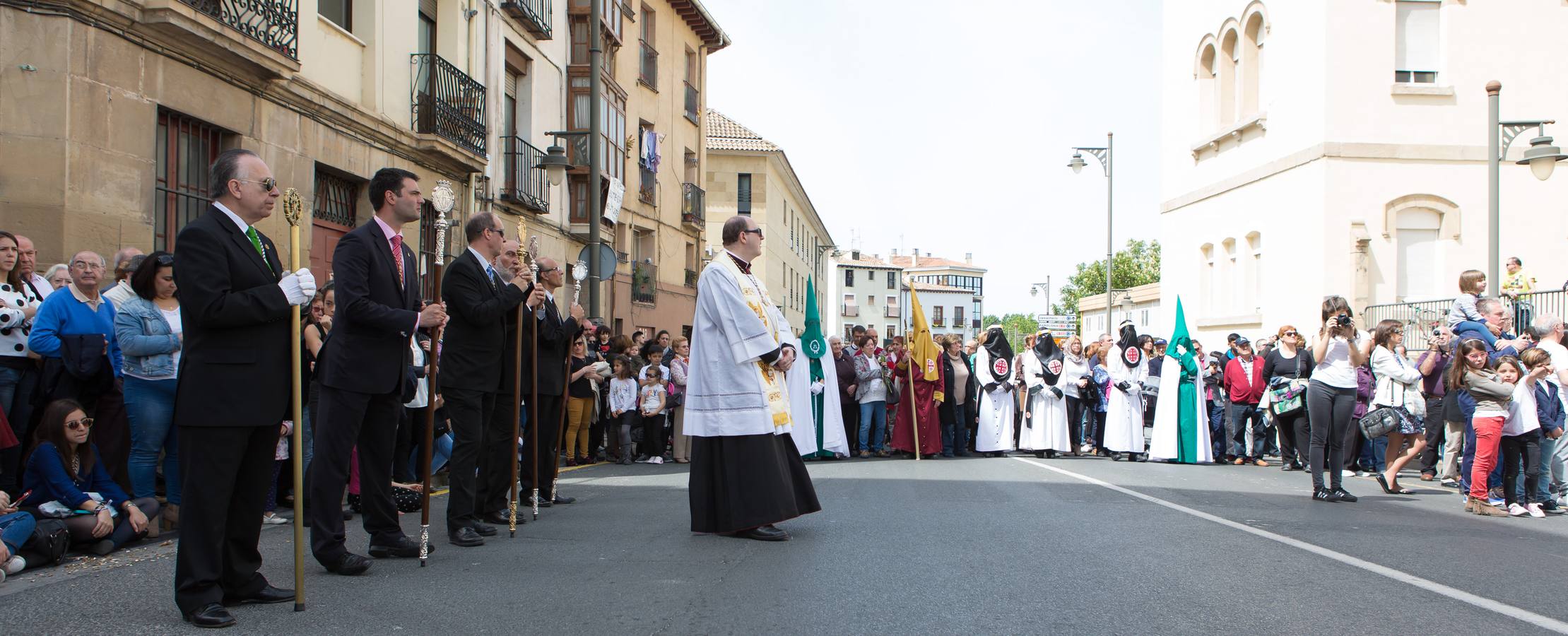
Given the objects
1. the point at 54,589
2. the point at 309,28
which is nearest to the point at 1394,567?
the point at 54,589

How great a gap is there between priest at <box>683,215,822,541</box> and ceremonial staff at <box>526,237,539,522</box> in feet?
3.64

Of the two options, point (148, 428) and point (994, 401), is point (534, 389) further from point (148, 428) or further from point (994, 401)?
point (994, 401)

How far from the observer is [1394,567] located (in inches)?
251

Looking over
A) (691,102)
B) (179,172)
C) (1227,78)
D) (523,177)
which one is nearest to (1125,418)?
(523,177)

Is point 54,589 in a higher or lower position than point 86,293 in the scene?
lower

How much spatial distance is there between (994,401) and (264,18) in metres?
11.4

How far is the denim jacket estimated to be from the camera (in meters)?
7.32

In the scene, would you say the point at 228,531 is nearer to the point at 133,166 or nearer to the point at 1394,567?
the point at 1394,567

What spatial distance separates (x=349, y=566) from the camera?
591 centimetres

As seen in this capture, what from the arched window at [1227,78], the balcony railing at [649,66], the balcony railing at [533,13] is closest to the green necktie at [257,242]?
the balcony railing at [533,13]

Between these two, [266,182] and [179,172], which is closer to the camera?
[266,182]

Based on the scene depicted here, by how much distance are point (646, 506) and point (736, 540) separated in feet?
6.99

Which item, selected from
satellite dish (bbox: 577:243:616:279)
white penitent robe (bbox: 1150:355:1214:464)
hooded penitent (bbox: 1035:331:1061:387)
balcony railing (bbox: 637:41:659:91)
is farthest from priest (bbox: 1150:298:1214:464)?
balcony railing (bbox: 637:41:659:91)

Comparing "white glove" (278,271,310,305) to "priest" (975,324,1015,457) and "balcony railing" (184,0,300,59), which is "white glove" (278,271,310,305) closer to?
"balcony railing" (184,0,300,59)
